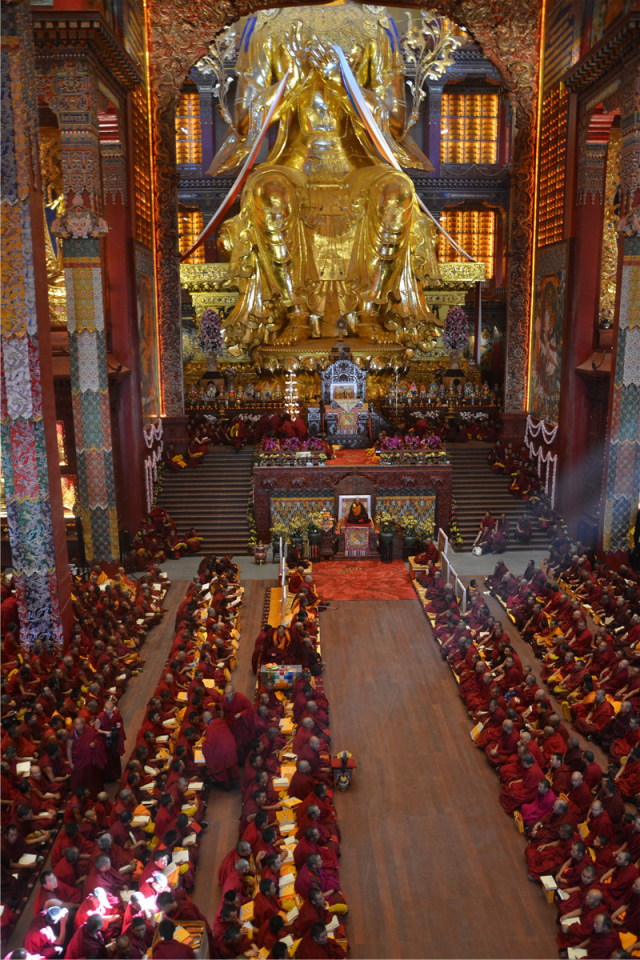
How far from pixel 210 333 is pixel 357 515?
1122 cm

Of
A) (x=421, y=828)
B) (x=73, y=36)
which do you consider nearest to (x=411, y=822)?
(x=421, y=828)

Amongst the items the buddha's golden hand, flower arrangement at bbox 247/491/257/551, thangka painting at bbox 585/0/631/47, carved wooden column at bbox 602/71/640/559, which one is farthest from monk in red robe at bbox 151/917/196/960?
the buddha's golden hand

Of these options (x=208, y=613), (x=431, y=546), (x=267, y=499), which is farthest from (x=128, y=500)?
(x=431, y=546)

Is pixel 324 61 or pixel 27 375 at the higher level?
pixel 324 61

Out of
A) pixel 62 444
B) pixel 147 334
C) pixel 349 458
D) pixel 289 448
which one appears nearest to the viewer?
pixel 62 444

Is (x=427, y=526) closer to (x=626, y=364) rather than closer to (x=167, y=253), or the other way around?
(x=626, y=364)

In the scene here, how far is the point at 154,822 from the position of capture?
29.5 ft

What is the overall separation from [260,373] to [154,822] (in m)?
19.2

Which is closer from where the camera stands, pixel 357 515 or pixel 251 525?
pixel 357 515

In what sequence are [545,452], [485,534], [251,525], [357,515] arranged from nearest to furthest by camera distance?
[357,515] < [485,534] < [251,525] < [545,452]

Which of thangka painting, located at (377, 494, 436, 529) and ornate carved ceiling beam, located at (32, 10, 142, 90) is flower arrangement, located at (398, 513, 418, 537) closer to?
thangka painting, located at (377, 494, 436, 529)

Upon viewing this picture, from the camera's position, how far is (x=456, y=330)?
2886 centimetres

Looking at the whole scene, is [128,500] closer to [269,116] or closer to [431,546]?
[431,546]

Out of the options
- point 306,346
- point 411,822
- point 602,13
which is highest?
point 602,13
